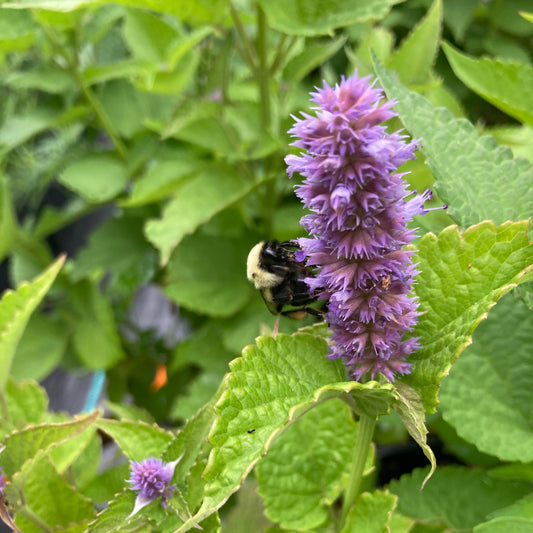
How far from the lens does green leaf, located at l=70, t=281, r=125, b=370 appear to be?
3.40 ft

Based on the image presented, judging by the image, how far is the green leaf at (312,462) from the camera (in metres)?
0.53

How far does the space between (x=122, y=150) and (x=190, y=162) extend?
0.22m

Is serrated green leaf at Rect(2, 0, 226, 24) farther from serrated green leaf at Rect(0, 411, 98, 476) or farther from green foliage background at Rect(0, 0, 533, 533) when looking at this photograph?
serrated green leaf at Rect(0, 411, 98, 476)

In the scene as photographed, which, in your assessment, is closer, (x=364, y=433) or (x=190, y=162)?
(x=364, y=433)

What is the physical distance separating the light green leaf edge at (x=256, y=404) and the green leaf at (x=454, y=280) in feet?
0.13

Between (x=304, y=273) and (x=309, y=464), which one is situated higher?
(x=304, y=273)

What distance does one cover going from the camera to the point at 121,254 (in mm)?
1057

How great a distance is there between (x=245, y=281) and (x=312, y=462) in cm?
38

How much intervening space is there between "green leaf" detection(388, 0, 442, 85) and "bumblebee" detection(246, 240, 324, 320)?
1.15 feet

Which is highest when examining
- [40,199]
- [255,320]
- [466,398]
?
[466,398]

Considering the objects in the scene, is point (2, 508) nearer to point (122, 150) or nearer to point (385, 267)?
point (385, 267)

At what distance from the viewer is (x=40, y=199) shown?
171cm

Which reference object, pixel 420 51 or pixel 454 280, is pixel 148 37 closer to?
pixel 420 51

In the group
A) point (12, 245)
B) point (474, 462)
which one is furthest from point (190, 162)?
point (474, 462)
